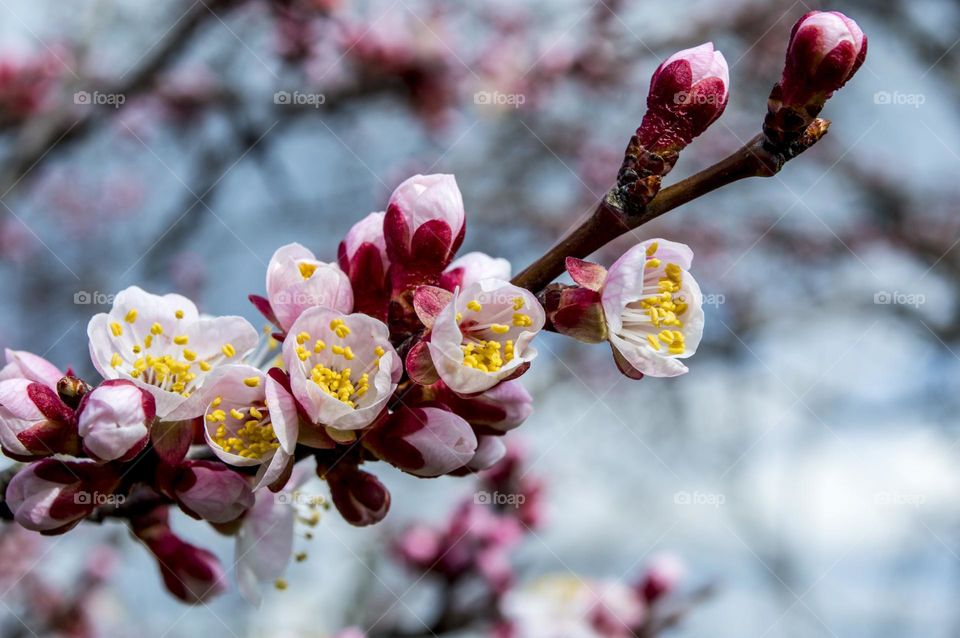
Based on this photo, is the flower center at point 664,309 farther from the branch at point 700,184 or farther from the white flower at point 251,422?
the white flower at point 251,422

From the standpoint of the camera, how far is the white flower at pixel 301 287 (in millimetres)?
1103

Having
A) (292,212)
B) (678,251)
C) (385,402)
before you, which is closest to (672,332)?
(678,251)

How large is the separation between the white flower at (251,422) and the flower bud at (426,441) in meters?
0.13

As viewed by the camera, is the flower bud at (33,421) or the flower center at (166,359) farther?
the flower center at (166,359)

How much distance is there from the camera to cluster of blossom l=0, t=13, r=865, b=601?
100 cm

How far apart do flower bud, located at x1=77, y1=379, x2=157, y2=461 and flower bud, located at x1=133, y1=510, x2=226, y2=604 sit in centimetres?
31

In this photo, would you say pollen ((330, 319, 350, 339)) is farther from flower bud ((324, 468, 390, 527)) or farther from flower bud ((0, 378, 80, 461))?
flower bud ((0, 378, 80, 461))

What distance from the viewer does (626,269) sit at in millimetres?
1014

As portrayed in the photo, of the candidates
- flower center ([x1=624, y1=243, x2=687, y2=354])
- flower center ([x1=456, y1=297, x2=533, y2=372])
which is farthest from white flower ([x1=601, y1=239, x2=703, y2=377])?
flower center ([x1=456, y1=297, x2=533, y2=372])

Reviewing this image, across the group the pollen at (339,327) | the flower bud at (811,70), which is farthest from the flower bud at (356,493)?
the flower bud at (811,70)

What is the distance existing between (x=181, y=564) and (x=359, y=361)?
521 mm

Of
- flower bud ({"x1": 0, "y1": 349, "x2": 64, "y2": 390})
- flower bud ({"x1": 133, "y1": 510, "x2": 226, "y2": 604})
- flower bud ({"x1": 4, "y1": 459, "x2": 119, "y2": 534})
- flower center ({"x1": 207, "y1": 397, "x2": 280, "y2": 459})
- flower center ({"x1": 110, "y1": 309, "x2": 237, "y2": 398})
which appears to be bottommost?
flower bud ({"x1": 133, "y1": 510, "x2": 226, "y2": 604})

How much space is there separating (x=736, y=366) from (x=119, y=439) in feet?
18.7

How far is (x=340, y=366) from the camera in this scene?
112 centimetres
